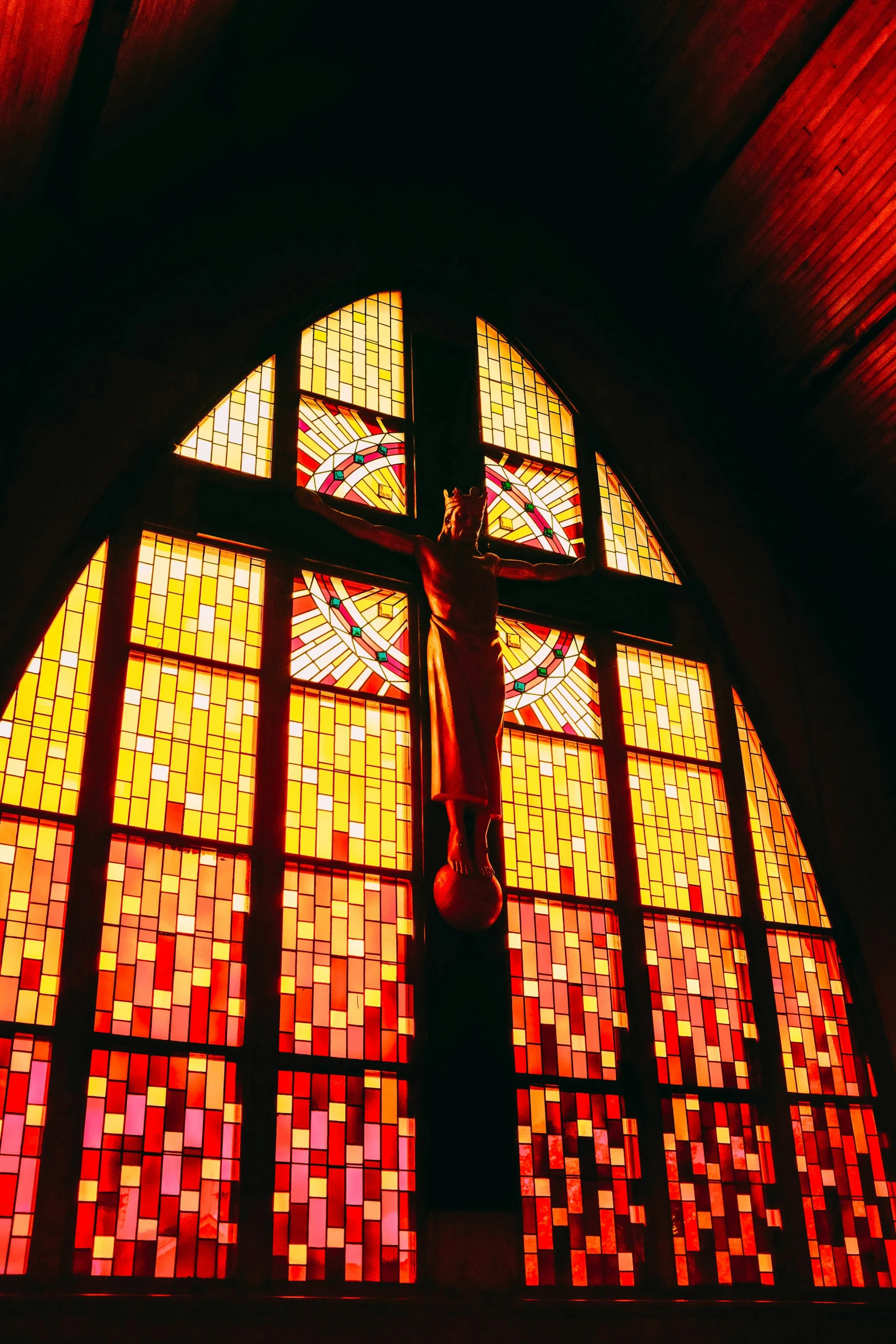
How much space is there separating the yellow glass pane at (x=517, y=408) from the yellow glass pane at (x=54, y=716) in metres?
2.73

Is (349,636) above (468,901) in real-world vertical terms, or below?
above

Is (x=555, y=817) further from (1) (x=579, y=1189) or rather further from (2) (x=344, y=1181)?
(2) (x=344, y=1181)

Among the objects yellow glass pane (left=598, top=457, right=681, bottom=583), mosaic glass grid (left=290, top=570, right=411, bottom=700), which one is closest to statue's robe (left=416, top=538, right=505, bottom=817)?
mosaic glass grid (left=290, top=570, right=411, bottom=700)

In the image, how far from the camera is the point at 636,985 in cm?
599

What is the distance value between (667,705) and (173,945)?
309 cm

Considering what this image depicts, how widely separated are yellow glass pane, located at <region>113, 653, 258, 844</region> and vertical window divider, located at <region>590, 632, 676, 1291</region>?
1892mm

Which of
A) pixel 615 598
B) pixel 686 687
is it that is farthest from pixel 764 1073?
pixel 615 598

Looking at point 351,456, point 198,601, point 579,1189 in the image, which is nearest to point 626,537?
point 351,456

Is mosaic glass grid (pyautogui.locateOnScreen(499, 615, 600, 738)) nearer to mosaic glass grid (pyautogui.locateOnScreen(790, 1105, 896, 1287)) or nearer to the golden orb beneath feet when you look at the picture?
the golden orb beneath feet

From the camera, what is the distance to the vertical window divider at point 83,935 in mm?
4547

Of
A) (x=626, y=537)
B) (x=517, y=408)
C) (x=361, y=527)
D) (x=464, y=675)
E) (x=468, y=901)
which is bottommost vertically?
(x=468, y=901)

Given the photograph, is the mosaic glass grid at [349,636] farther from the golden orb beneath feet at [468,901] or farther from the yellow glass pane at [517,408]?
the yellow glass pane at [517,408]

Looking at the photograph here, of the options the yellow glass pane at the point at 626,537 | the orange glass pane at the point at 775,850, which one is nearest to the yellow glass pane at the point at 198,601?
the yellow glass pane at the point at 626,537

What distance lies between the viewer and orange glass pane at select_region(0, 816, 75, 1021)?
15.9 feet
